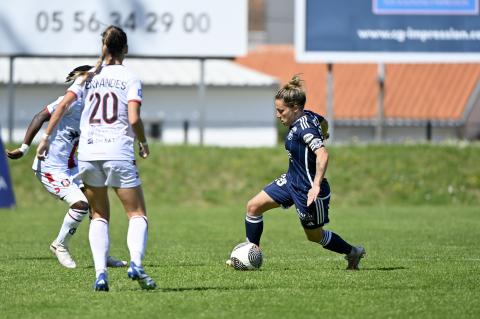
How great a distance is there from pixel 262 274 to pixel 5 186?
12.4m

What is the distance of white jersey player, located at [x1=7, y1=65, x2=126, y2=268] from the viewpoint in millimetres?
10148

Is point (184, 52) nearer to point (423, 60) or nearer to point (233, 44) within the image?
point (233, 44)

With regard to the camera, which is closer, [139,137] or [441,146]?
[139,137]

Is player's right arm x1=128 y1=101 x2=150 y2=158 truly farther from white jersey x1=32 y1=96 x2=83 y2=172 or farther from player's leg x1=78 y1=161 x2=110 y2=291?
white jersey x1=32 y1=96 x2=83 y2=172

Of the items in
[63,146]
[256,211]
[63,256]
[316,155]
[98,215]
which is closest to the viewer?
[98,215]

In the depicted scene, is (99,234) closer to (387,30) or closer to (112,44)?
(112,44)

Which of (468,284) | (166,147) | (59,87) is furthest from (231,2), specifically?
(468,284)

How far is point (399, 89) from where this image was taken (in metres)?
40.5

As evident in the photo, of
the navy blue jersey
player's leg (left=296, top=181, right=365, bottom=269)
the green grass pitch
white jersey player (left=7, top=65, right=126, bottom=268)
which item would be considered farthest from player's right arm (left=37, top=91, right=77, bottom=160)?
player's leg (left=296, top=181, right=365, bottom=269)

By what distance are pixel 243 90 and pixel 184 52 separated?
1235cm

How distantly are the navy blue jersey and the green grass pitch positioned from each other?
84 centimetres

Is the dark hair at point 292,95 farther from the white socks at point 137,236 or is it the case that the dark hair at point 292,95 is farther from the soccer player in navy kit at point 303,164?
the white socks at point 137,236

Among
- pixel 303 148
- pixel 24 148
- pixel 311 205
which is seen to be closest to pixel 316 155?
pixel 303 148

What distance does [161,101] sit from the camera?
3650 cm
